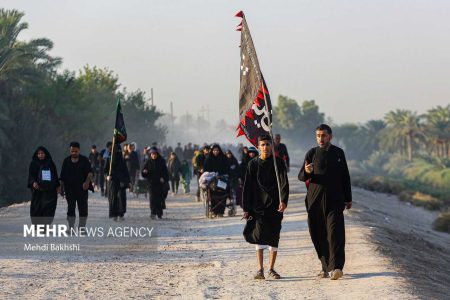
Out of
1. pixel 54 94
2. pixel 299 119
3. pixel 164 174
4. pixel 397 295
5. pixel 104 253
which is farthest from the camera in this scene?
pixel 299 119

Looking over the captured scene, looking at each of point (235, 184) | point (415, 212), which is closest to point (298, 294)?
point (235, 184)

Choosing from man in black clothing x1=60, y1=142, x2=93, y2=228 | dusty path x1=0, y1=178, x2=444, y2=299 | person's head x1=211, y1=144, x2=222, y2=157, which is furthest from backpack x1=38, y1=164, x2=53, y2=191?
person's head x1=211, y1=144, x2=222, y2=157

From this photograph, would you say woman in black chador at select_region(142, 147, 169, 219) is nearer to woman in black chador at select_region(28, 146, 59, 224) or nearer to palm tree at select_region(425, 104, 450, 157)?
woman in black chador at select_region(28, 146, 59, 224)

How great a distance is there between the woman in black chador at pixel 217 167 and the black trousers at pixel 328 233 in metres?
9.15

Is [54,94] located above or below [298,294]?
above

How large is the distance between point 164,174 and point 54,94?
24702mm

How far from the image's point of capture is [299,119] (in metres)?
145

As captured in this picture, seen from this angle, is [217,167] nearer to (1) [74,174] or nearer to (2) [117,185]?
→ (2) [117,185]

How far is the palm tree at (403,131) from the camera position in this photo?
83312 mm

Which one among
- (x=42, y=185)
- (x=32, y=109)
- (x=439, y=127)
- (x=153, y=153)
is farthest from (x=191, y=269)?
(x=439, y=127)

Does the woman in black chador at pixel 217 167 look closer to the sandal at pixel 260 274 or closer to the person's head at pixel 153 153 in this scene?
the person's head at pixel 153 153

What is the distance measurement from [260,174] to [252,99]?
0.92m

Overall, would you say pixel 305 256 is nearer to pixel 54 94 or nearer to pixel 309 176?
pixel 309 176

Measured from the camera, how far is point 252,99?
1020 centimetres
